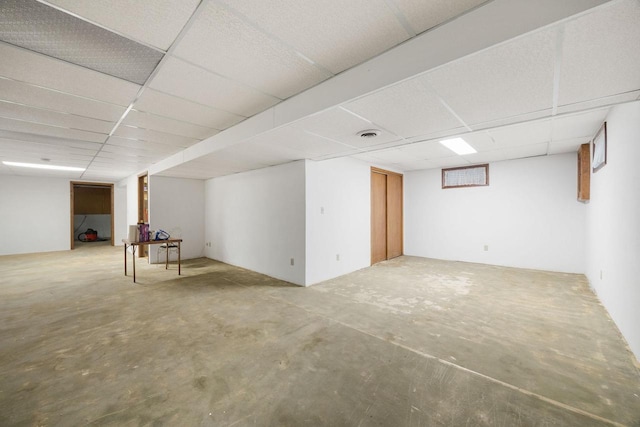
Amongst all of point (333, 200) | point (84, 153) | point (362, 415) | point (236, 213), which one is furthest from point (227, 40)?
point (84, 153)

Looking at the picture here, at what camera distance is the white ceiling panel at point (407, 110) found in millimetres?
1896

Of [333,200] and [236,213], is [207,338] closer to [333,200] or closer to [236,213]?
[333,200]

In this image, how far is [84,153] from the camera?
4.84 m

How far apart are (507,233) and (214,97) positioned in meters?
6.24

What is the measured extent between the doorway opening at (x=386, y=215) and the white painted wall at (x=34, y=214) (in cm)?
998

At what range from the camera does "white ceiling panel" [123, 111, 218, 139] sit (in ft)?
9.79

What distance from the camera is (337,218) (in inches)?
193

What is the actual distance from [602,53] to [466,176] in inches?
202

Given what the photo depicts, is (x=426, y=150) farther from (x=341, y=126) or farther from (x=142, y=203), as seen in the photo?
(x=142, y=203)

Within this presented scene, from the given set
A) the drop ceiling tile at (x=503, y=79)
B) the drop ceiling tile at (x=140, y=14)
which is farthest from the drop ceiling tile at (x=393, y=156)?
the drop ceiling tile at (x=140, y=14)

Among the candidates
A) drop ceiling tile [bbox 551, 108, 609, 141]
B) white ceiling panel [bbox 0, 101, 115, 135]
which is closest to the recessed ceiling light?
drop ceiling tile [bbox 551, 108, 609, 141]

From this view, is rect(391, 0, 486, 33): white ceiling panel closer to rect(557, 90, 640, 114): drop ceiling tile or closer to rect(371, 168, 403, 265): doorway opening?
rect(557, 90, 640, 114): drop ceiling tile

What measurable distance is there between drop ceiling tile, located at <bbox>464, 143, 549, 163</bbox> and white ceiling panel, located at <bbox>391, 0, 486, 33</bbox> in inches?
154

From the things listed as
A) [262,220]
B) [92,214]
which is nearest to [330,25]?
[262,220]
